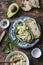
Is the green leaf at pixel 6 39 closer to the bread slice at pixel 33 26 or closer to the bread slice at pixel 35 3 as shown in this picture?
the bread slice at pixel 33 26

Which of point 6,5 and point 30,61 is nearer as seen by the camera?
point 30,61

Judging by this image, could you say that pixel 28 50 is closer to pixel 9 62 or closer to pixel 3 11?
pixel 9 62

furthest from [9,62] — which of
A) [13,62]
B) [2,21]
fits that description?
[2,21]

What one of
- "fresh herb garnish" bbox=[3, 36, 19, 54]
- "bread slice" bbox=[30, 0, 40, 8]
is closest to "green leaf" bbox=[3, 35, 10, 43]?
"fresh herb garnish" bbox=[3, 36, 19, 54]

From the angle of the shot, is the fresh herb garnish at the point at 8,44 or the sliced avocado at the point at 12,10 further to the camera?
the sliced avocado at the point at 12,10

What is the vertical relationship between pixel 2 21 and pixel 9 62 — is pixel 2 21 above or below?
above

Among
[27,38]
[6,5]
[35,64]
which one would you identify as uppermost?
[6,5]

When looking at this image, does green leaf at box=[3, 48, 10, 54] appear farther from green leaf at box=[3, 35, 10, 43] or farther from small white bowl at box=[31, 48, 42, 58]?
small white bowl at box=[31, 48, 42, 58]

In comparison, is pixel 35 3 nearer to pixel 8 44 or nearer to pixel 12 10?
pixel 12 10

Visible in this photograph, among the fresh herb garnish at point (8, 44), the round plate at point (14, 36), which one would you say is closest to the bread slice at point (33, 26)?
the round plate at point (14, 36)
